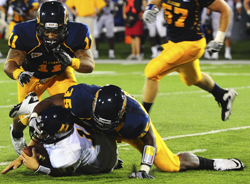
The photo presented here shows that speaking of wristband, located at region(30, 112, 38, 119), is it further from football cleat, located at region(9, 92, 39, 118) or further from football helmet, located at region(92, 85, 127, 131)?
football helmet, located at region(92, 85, 127, 131)

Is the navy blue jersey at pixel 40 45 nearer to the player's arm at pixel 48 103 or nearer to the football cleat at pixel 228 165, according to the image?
the player's arm at pixel 48 103

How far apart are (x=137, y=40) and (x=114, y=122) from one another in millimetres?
9231

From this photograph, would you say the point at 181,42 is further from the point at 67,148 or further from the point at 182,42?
the point at 67,148

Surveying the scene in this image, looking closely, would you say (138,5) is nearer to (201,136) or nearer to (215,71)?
(215,71)

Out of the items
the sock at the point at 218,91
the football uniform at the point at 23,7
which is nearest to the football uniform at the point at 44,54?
the sock at the point at 218,91

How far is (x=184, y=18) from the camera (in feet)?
16.2

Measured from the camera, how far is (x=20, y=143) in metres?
4.11

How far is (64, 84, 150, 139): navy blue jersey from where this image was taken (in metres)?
3.35

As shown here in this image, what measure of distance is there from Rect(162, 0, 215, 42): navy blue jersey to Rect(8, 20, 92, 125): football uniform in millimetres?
931

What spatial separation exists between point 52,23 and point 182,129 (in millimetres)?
1867

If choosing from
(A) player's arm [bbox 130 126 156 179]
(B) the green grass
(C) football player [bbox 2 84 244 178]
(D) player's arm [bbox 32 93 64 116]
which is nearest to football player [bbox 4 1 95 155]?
(D) player's arm [bbox 32 93 64 116]

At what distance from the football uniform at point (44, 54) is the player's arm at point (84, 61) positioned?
0.05 m

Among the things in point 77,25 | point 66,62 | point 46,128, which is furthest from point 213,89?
point 46,128

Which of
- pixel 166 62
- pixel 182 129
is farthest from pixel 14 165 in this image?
pixel 182 129
